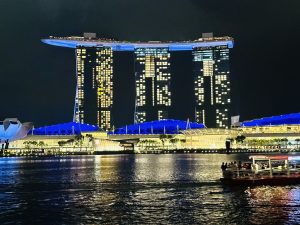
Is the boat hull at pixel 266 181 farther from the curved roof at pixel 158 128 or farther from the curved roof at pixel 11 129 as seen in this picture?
the curved roof at pixel 158 128

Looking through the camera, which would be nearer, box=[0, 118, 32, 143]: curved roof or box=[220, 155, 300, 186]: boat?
box=[220, 155, 300, 186]: boat

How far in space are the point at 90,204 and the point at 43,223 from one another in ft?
20.8

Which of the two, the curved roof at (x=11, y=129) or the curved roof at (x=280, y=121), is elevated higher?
the curved roof at (x=280, y=121)

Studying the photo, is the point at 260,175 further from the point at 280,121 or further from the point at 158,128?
the point at 158,128

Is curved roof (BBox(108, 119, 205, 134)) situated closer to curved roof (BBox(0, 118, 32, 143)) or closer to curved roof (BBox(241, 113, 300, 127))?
curved roof (BBox(241, 113, 300, 127))

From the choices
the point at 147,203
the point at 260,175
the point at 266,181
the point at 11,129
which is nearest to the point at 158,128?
the point at 11,129

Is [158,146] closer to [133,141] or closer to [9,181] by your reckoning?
A: [133,141]

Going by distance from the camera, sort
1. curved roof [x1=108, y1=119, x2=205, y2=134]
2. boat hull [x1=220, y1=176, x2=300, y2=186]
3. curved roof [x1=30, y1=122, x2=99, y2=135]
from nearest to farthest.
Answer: boat hull [x1=220, y1=176, x2=300, y2=186] → curved roof [x1=30, y1=122, x2=99, y2=135] → curved roof [x1=108, y1=119, x2=205, y2=134]

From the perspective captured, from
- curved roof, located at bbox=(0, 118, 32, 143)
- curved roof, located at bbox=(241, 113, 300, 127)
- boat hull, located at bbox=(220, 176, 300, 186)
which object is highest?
curved roof, located at bbox=(241, 113, 300, 127)

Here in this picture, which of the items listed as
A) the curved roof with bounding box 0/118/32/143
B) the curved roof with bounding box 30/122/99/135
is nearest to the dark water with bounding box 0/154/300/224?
the curved roof with bounding box 0/118/32/143

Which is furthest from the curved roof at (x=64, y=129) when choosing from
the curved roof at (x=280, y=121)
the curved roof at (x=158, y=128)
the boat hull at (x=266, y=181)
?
the boat hull at (x=266, y=181)

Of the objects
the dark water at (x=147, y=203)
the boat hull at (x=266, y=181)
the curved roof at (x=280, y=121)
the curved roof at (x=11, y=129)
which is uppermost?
the curved roof at (x=280, y=121)

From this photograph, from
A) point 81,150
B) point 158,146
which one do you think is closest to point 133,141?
point 158,146

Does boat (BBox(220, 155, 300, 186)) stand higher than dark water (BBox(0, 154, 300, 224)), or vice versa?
boat (BBox(220, 155, 300, 186))
